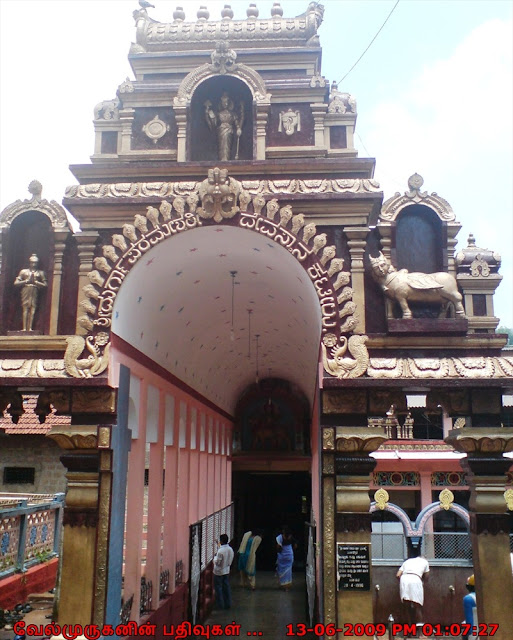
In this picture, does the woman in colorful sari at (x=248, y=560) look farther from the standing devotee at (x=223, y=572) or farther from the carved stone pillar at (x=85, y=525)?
the carved stone pillar at (x=85, y=525)

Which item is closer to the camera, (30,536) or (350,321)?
(350,321)

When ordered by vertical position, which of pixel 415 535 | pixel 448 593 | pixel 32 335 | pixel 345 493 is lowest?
pixel 448 593

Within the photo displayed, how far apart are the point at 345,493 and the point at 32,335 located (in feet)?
13.2

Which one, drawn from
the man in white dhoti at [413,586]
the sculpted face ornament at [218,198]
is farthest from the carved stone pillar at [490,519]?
the man in white dhoti at [413,586]

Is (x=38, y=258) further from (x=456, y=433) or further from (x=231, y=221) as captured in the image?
(x=456, y=433)

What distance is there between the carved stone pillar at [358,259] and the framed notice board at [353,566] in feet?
8.32

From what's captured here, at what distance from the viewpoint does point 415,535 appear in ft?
37.4

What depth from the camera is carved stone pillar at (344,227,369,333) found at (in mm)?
7492

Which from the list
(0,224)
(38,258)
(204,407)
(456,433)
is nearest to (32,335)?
(38,258)

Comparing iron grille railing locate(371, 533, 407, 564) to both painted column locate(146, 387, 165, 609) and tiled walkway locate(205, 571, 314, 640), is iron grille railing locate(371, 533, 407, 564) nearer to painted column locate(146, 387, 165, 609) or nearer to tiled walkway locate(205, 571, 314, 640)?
tiled walkway locate(205, 571, 314, 640)

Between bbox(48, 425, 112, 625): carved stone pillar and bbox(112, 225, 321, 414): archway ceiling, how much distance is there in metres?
1.33

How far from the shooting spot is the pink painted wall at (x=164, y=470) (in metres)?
8.34

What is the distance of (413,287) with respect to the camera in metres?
7.54

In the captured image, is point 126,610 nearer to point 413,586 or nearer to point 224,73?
point 413,586
